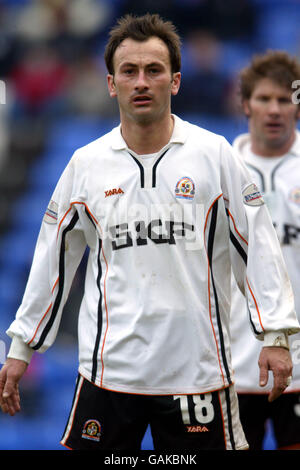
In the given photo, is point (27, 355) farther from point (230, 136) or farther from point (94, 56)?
point (94, 56)

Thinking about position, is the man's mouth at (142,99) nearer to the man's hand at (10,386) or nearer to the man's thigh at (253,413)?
the man's hand at (10,386)

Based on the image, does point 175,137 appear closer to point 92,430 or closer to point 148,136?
point 148,136

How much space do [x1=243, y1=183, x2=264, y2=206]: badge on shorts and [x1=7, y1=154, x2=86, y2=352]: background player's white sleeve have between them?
708 mm

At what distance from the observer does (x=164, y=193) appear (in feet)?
11.9

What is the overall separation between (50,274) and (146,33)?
1.08 meters

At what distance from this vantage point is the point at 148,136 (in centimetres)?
373

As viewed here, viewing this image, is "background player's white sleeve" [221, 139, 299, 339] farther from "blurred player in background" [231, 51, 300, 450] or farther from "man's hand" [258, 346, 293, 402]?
"blurred player in background" [231, 51, 300, 450]

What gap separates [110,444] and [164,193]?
1.03 metres

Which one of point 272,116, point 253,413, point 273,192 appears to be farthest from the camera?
point 272,116

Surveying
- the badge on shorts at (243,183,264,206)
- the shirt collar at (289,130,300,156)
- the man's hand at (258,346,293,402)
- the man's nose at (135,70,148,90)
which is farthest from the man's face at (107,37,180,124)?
the shirt collar at (289,130,300,156)

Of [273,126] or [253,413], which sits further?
[273,126]

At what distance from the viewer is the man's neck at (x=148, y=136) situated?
372cm

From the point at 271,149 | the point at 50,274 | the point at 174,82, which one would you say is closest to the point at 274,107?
the point at 271,149

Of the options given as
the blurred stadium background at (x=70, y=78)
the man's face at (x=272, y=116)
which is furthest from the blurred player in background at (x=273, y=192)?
the blurred stadium background at (x=70, y=78)
